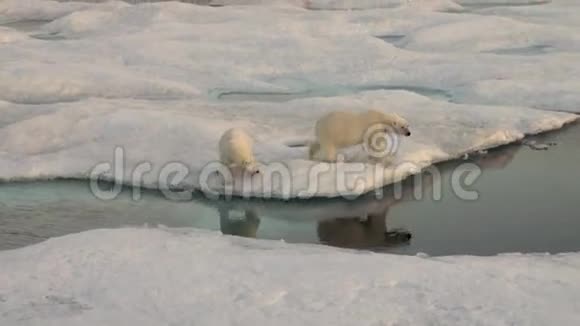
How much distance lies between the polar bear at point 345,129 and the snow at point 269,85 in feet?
0.51

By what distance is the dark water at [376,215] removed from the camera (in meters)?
5.05

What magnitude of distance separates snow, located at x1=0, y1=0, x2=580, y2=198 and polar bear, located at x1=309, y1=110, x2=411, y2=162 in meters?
0.15

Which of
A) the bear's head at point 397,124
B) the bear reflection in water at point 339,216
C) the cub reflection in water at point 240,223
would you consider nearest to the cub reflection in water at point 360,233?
the bear reflection in water at point 339,216

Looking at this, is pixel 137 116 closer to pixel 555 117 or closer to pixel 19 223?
pixel 19 223

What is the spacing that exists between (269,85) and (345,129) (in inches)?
146

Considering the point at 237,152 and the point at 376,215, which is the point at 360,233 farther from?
the point at 237,152

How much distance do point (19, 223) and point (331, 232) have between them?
201 cm

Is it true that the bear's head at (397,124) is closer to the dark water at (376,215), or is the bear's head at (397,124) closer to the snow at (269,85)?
the snow at (269,85)

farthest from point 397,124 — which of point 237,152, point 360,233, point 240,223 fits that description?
point 240,223

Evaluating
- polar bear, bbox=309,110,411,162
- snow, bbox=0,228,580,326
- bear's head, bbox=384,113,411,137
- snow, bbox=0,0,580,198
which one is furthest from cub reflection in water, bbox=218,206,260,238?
bear's head, bbox=384,113,411,137

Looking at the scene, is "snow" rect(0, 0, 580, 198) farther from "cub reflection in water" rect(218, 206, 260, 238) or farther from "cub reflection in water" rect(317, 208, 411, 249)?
"cub reflection in water" rect(317, 208, 411, 249)

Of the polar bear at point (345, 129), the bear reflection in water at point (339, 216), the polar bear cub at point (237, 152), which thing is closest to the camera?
the bear reflection in water at point (339, 216)

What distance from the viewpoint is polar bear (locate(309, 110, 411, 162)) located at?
20.9ft

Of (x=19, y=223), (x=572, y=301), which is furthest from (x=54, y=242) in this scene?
(x=572, y=301)
